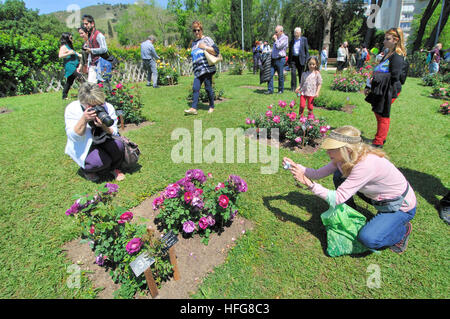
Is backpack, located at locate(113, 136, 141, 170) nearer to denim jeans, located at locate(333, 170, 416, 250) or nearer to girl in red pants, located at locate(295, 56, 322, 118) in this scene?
denim jeans, located at locate(333, 170, 416, 250)

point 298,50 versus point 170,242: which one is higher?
point 298,50

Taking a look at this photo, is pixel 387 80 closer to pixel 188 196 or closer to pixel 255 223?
pixel 255 223

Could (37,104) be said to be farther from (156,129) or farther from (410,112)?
(410,112)

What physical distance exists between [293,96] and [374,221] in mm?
6384

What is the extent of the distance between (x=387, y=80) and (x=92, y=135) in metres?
4.52

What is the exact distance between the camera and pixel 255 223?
2.64 metres

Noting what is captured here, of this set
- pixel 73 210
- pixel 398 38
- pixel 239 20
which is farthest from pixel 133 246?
pixel 239 20

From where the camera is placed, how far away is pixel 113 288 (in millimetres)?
1933

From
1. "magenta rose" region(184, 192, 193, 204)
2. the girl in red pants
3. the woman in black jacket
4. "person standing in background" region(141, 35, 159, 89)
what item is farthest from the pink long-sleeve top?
"person standing in background" region(141, 35, 159, 89)

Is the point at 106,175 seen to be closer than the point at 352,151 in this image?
No

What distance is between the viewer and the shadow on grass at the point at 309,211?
8.19 feet
